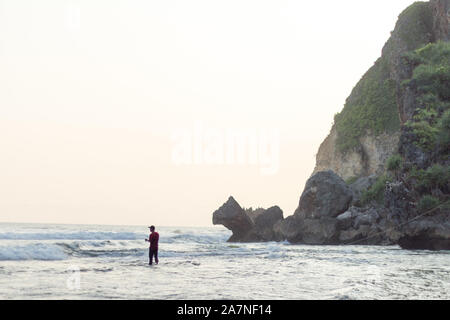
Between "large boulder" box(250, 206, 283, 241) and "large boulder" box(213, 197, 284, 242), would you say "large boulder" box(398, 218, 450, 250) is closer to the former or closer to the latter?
"large boulder" box(213, 197, 284, 242)

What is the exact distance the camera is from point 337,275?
62.3 feet

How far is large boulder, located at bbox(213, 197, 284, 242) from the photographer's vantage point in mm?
55188

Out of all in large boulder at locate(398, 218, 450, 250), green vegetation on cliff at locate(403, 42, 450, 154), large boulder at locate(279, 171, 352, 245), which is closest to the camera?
large boulder at locate(398, 218, 450, 250)

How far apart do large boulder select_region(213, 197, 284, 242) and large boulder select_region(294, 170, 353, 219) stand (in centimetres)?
484

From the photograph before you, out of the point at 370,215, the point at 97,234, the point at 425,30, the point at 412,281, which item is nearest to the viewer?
the point at 412,281

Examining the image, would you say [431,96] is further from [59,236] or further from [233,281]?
[59,236]

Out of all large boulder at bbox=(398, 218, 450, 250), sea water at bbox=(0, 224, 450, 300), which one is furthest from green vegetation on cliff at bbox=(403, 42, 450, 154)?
sea water at bbox=(0, 224, 450, 300)

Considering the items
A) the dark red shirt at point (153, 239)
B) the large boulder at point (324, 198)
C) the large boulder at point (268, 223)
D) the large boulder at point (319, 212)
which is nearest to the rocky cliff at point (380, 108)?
the large boulder at point (324, 198)

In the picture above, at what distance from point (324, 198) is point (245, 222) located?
10.5m

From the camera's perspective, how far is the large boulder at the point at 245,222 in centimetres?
5519

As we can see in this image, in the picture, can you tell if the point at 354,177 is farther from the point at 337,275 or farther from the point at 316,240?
the point at 337,275

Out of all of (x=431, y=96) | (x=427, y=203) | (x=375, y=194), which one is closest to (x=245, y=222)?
(x=375, y=194)
